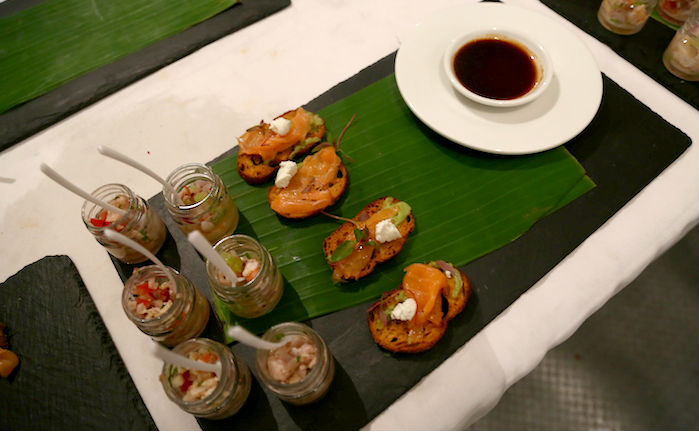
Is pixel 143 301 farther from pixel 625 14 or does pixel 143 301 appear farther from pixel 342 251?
pixel 625 14

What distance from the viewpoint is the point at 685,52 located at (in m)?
2.01

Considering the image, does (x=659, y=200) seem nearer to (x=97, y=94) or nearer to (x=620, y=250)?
(x=620, y=250)

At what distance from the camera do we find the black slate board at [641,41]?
2062 mm

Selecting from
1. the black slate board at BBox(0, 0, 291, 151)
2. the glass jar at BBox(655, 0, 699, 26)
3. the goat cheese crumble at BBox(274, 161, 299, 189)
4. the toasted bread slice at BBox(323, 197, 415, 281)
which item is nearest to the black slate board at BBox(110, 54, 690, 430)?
the toasted bread slice at BBox(323, 197, 415, 281)

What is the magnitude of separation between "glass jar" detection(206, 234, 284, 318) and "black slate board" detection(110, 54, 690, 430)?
0.18m

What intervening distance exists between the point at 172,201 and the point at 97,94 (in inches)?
47.5

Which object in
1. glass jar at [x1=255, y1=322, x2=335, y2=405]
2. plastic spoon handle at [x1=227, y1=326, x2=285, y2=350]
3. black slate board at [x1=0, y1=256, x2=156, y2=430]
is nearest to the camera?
plastic spoon handle at [x1=227, y1=326, x2=285, y2=350]

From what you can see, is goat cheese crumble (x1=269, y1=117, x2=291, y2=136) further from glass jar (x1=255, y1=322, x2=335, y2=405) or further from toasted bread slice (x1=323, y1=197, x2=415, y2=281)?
glass jar (x1=255, y1=322, x2=335, y2=405)

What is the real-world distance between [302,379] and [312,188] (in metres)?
0.82

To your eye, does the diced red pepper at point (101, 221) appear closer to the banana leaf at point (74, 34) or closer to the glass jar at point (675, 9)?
the banana leaf at point (74, 34)

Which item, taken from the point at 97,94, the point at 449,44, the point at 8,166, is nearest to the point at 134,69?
the point at 97,94

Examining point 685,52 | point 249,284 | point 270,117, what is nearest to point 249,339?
point 249,284

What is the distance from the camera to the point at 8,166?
2234 millimetres

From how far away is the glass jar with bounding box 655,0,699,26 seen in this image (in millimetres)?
2174
